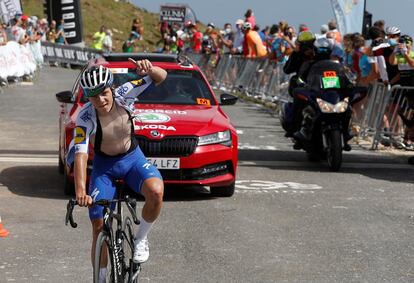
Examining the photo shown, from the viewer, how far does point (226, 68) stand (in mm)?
31094

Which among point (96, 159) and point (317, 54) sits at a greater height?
point (96, 159)

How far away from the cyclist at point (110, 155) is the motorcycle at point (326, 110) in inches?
289

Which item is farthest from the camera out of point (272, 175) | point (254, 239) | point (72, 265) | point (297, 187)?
point (272, 175)

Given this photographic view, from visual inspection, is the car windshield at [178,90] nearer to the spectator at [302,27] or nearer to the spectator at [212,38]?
the spectator at [302,27]

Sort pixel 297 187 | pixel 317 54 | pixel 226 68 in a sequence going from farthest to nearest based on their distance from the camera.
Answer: pixel 226 68, pixel 317 54, pixel 297 187

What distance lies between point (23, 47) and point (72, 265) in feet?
83.6

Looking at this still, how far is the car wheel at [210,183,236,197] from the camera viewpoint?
466 inches

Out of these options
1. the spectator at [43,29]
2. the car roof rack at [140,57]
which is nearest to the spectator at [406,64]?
the car roof rack at [140,57]

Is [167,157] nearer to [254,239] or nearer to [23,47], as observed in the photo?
[254,239]

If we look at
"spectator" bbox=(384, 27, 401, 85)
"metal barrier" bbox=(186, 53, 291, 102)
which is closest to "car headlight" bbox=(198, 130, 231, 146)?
"spectator" bbox=(384, 27, 401, 85)

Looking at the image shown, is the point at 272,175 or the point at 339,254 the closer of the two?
the point at 339,254

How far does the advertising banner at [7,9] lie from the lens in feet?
142

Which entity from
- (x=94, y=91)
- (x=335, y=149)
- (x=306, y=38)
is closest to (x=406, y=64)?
(x=306, y=38)

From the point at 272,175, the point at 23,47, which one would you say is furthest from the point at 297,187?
the point at 23,47
